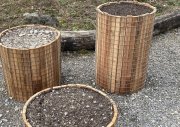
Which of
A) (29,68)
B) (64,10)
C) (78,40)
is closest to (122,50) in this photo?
(29,68)

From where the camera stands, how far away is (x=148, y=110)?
11.8ft

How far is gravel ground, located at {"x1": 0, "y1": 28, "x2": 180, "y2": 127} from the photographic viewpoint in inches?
135

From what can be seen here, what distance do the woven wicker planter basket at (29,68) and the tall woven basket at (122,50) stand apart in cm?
54

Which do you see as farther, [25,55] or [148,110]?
[148,110]

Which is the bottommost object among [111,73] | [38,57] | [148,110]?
[148,110]

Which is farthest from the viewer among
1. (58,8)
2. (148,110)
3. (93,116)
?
(58,8)

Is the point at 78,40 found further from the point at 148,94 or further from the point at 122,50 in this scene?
the point at 148,94

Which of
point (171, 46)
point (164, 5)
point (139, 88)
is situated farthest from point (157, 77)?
point (164, 5)

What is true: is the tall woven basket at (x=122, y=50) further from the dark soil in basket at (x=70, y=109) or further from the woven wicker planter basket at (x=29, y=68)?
the dark soil in basket at (x=70, y=109)

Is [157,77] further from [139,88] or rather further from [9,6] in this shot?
[9,6]

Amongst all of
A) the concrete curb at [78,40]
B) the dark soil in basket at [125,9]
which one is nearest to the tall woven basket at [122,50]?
the dark soil in basket at [125,9]

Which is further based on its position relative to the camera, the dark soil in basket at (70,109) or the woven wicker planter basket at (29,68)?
the woven wicker planter basket at (29,68)

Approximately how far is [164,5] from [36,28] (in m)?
3.30

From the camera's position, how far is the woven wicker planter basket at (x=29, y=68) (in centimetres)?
338
